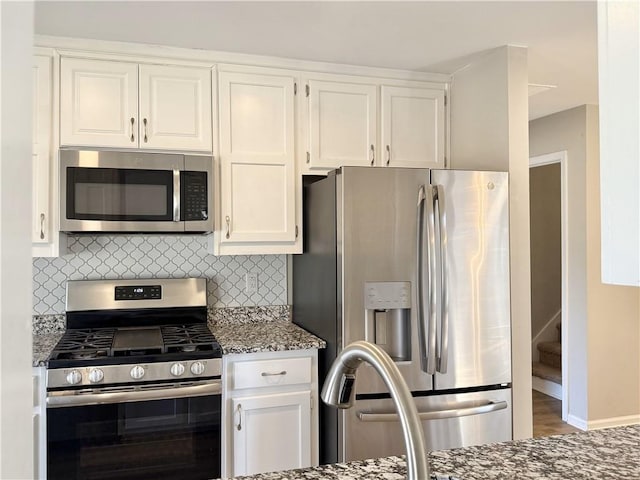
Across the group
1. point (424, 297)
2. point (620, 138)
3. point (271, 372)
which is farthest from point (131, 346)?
point (620, 138)

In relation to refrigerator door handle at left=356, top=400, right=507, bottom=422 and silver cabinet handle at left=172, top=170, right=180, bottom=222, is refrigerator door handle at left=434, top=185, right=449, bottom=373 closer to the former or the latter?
refrigerator door handle at left=356, top=400, right=507, bottom=422

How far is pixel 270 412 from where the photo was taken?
2.56 metres

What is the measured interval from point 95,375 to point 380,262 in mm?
1327

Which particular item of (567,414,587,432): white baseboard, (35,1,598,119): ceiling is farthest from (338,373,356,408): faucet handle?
(567,414,587,432): white baseboard

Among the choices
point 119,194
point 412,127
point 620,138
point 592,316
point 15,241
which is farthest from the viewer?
point 592,316

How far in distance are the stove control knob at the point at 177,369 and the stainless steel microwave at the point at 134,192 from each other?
684mm

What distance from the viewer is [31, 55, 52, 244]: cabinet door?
8.27 ft

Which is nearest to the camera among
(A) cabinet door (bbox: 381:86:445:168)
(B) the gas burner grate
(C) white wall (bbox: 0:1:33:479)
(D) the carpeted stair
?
(C) white wall (bbox: 0:1:33:479)

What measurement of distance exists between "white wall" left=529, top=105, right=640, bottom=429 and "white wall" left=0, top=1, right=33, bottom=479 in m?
4.25

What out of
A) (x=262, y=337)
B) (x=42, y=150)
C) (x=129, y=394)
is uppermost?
(x=42, y=150)

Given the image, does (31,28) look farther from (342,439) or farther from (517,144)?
(517,144)

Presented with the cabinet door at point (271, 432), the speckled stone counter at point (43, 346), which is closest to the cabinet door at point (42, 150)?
the speckled stone counter at point (43, 346)

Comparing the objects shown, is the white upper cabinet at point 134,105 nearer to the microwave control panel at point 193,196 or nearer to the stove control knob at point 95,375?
the microwave control panel at point 193,196

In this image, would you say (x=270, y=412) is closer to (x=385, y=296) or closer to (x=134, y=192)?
(x=385, y=296)
